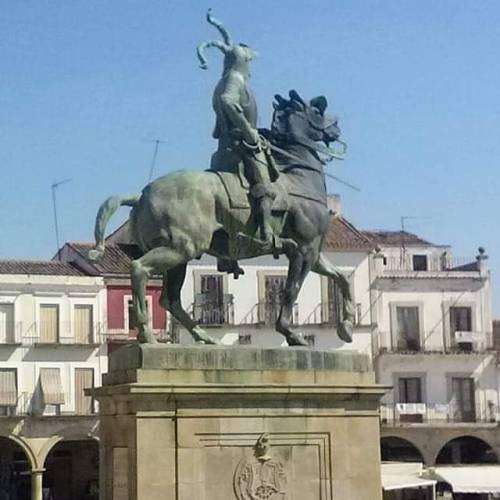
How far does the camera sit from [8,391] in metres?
46.2

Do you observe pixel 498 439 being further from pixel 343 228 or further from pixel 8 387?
pixel 8 387

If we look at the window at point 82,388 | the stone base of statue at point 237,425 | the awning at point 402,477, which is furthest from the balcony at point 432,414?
the stone base of statue at point 237,425

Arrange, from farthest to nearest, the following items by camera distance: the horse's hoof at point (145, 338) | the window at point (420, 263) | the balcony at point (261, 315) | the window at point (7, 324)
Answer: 1. the window at point (420, 263)
2. the balcony at point (261, 315)
3. the window at point (7, 324)
4. the horse's hoof at point (145, 338)

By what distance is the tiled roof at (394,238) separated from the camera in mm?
54156

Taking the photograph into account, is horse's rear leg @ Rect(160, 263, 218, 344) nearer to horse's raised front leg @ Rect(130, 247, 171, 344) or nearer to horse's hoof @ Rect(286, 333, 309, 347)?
horse's raised front leg @ Rect(130, 247, 171, 344)

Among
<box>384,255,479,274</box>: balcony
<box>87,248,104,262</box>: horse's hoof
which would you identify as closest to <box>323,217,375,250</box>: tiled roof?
<box>384,255,479,274</box>: balcony

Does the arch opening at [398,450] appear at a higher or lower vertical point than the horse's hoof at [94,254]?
lower

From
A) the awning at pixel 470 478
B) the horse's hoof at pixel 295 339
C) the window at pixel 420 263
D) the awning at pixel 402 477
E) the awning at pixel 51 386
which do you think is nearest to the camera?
the horse's hoof at pixel 295 339

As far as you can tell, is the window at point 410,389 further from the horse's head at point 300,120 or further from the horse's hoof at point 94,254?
the horse's hoof at point 94,254

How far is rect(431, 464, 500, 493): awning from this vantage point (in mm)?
40656

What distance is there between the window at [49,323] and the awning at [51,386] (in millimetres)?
1228

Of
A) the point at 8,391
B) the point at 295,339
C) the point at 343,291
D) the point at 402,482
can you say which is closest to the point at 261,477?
the point at 295,339

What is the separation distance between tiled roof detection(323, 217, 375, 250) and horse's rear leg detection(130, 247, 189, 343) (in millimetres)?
36202

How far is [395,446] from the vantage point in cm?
5012
